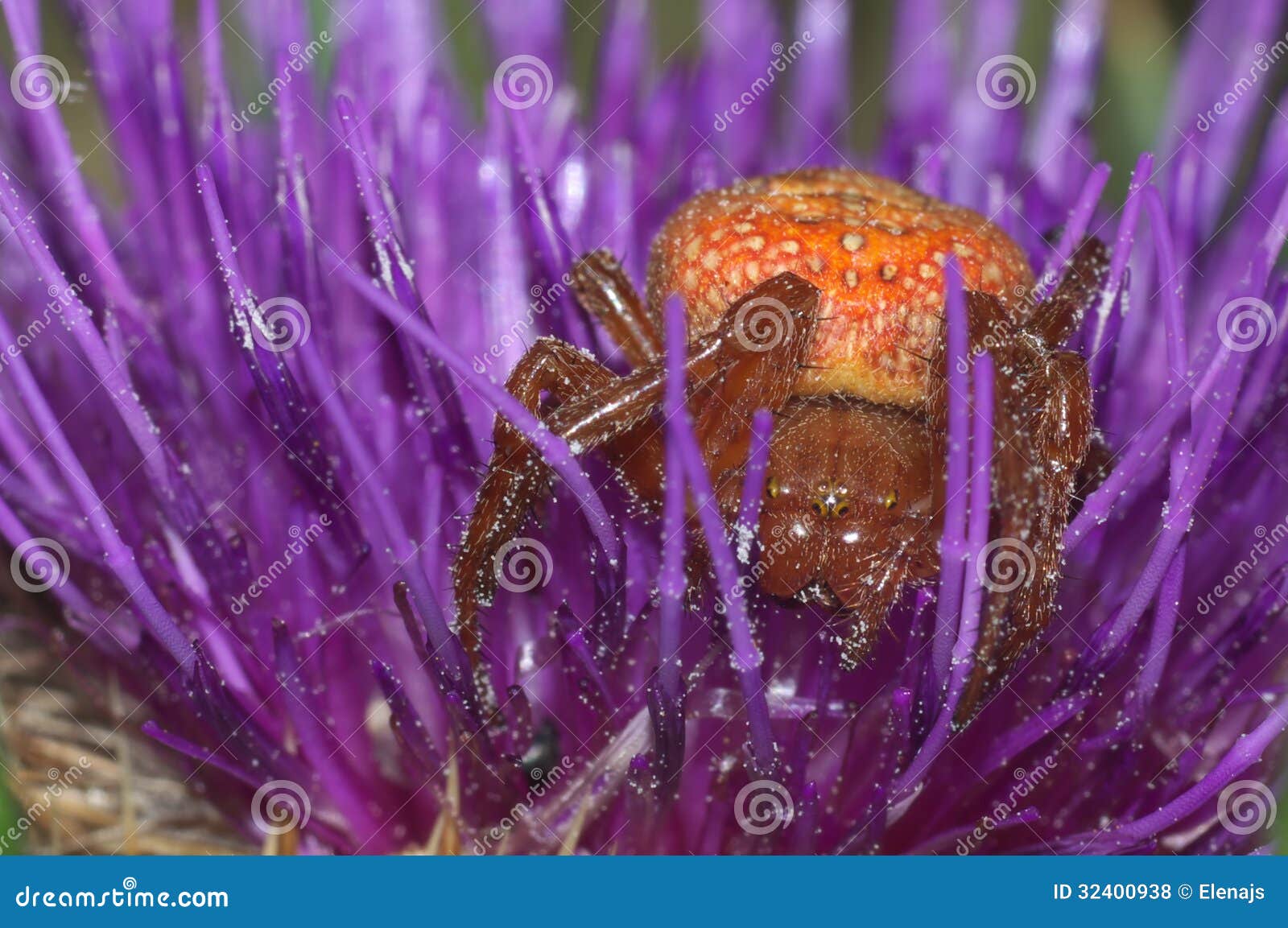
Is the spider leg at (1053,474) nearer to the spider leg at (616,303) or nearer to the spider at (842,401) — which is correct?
the spider at (842,401)

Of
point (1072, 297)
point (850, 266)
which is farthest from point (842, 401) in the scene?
point (1072, 297)

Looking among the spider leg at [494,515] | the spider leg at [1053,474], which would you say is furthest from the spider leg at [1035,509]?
the spider leg at [494,515]

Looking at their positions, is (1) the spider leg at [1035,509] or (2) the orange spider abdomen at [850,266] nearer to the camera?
(1) the spider leg at [1035,509]

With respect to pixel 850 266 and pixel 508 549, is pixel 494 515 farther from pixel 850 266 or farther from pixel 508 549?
pixel 850 266

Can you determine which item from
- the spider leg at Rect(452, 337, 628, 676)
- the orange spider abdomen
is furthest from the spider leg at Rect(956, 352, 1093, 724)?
the spider leg at Rect(452, 337, 628, 676)

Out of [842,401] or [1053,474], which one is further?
[842,401]

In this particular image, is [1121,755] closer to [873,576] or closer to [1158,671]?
[1158,671]

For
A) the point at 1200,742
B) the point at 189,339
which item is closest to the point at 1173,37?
the point at 1200,742
